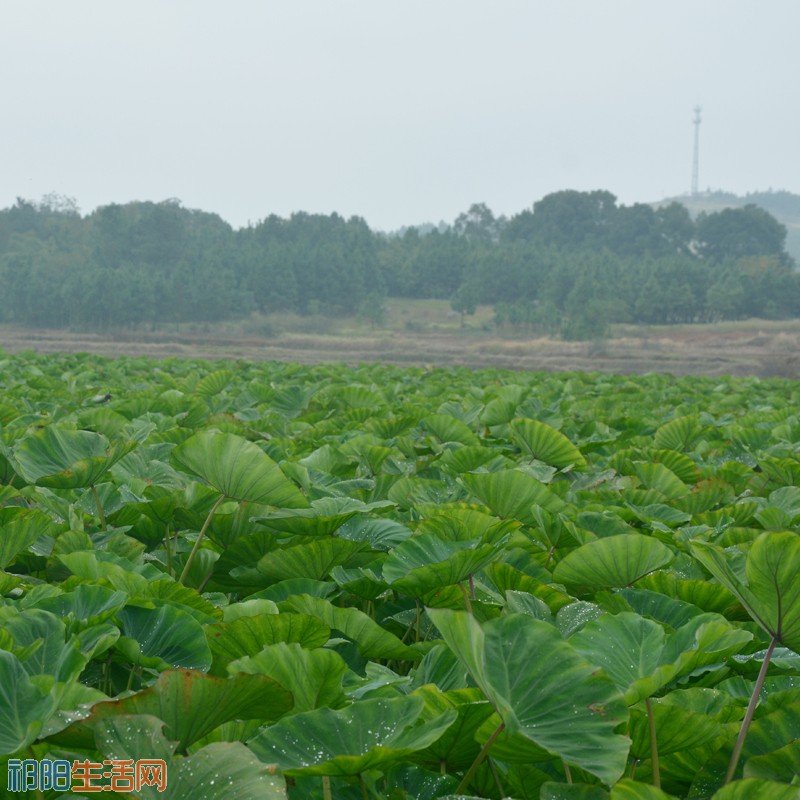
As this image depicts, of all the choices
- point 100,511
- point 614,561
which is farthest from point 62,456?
point 614,561

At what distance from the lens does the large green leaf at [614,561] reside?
3.92ft

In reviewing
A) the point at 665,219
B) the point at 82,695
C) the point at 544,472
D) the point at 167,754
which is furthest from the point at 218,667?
Answer: the point at 665,219

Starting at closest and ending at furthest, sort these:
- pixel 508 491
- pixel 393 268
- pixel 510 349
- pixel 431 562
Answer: pixel 431 562 → pixel 508 491 → pixel 510 349 → pixel 393 268

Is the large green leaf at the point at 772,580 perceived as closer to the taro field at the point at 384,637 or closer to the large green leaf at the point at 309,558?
the taro field at the point at 384,637

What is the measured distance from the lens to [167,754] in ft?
2.10

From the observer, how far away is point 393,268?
7244 centimetres

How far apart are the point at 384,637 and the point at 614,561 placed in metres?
0.35

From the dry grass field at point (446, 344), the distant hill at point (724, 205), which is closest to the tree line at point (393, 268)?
the dry grass field at point (446, 344)

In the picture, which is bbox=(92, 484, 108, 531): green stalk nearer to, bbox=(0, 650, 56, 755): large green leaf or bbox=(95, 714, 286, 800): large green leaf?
bbox=(0, 650, 56, 755): large green leaf

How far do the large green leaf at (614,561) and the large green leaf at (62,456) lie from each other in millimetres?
828

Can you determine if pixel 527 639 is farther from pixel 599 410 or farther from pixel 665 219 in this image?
pixel 665 219

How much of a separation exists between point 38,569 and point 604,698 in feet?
3.48

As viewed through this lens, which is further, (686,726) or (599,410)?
(599,410)

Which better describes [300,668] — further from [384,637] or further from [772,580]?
[772,580]
